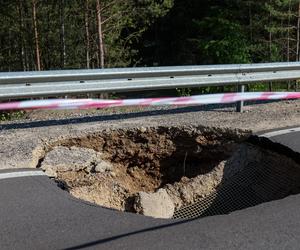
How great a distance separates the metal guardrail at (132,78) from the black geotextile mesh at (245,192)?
2.48 meters

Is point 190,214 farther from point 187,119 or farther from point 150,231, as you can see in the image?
point 150,231

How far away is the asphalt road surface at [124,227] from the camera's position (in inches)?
148

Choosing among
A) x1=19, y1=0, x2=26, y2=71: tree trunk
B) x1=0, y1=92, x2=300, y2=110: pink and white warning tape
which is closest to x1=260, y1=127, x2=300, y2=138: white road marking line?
x1=0, y1=92, x2=300, y2=110: pink and white warning tape

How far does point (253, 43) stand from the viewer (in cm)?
3083

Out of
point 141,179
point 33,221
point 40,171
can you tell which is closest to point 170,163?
point 141,179

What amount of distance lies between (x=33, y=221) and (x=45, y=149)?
8.60 ft

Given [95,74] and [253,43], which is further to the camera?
[253,43]

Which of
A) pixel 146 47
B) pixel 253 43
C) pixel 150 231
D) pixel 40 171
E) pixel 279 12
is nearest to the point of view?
pixel 150 231

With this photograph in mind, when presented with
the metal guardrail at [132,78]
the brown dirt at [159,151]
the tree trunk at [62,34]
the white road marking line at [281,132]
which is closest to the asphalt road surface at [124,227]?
the white road marking line at [281,132]

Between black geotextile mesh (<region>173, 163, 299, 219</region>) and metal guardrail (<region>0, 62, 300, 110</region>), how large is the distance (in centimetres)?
248

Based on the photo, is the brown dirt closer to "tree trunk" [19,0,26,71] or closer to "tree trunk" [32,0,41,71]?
"tree trunk" [32,0,41,71]

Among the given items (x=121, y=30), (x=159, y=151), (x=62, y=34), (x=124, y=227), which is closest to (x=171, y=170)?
(x=159, y=151)

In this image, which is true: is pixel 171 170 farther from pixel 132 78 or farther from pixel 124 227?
pixel 124 227

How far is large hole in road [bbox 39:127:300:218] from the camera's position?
20.5 ft
